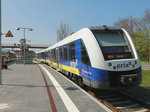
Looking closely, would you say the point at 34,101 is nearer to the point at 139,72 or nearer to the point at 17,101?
the point at 17,101

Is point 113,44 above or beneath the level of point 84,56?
above

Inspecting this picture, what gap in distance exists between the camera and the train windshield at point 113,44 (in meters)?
7.86

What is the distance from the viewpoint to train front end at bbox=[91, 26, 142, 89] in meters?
7.36

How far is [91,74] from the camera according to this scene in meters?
7.79

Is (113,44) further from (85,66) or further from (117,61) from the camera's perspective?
(85,66)

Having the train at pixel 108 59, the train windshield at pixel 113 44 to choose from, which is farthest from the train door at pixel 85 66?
the train windshield at pixel 113 44

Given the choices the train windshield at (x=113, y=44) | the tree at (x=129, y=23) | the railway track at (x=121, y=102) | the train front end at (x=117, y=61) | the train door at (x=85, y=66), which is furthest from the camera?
the tree at (x=129, y=23)

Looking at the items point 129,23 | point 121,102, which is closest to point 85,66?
point 121,102

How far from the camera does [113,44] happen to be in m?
8.16

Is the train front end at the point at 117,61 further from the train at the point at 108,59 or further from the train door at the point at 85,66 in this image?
the train door at the point at 85,66

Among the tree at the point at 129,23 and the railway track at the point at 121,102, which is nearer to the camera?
the railway track at the point at 121,102

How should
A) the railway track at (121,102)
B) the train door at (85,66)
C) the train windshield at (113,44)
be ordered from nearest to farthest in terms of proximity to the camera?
the railway track at (121,102), the train windshield at (113,44), the train door at (85,66)

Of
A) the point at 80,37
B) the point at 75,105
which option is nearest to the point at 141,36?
the point at 80,37

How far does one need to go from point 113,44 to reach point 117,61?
3.16 feet
